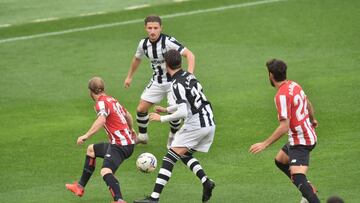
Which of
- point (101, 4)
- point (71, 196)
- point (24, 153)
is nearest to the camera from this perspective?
point (71, 196)

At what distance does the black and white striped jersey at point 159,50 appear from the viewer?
1844 centimetres

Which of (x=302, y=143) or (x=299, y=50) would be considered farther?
(x=299, y=50)

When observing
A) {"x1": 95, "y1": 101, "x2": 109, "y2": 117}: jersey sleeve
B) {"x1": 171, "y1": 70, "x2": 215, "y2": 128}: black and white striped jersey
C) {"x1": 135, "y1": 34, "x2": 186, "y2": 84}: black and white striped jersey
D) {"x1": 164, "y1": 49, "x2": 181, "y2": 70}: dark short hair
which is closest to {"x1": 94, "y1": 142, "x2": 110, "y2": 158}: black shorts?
{"x1": 95, "y1": 101, "x2": 109, "y2": 117}: jersey sleeve

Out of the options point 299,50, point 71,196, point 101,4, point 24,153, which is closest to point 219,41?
point 299,50

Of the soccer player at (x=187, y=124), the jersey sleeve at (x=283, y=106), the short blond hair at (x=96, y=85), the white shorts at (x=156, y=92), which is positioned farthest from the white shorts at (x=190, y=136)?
the white shorts at (x=156, y=92)

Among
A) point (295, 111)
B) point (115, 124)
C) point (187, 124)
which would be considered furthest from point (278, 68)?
point (115, 124)

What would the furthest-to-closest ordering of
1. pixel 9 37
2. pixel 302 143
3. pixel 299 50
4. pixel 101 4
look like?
pixel 101 4
pixel 9 37
pixel 299 50
pixel 302 143

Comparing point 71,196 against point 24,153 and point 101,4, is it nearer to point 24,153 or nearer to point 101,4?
point 24,153

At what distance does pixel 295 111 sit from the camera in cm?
1424

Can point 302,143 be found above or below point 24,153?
above

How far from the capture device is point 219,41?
2653 cm

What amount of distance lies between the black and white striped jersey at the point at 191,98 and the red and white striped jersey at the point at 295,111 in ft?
5.16

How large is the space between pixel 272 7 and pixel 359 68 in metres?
6.21

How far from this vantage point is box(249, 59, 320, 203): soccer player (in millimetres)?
14039
